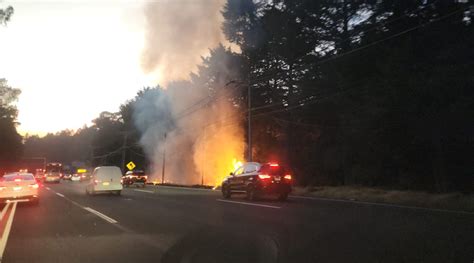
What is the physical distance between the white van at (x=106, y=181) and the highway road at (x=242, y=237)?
43.7ft

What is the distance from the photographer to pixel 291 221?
1238 centimetres

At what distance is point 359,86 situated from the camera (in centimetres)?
3259

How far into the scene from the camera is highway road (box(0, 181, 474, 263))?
781 cm

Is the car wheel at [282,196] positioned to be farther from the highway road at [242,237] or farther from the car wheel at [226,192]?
the highway road at [242,237]

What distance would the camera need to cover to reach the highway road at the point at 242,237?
7.81 metres

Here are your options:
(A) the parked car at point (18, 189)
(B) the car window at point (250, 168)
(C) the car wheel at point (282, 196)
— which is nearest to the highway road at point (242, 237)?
(A) the parked car at point (18, 189)

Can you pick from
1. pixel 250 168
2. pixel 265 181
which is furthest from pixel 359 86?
pixel 265 181

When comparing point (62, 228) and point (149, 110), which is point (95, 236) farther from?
point (149, 110)

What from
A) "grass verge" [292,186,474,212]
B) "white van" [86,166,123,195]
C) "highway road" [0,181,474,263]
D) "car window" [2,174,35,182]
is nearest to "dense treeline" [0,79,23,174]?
"white van" [86,166,123,195]

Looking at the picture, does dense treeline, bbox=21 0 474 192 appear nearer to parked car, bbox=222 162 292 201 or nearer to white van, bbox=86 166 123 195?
parked car, bbox=222 162 292 201

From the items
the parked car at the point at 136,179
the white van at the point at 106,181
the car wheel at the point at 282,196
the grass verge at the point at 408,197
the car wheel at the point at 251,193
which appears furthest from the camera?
the parked car at the point at 136,179

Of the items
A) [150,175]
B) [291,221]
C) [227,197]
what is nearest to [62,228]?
[291,221]

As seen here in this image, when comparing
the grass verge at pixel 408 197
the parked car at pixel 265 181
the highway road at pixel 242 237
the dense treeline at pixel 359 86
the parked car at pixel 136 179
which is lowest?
the highway road at pixel 242 237

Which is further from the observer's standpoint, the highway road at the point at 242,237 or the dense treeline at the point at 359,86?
the dense treeline at the point at 359,86
